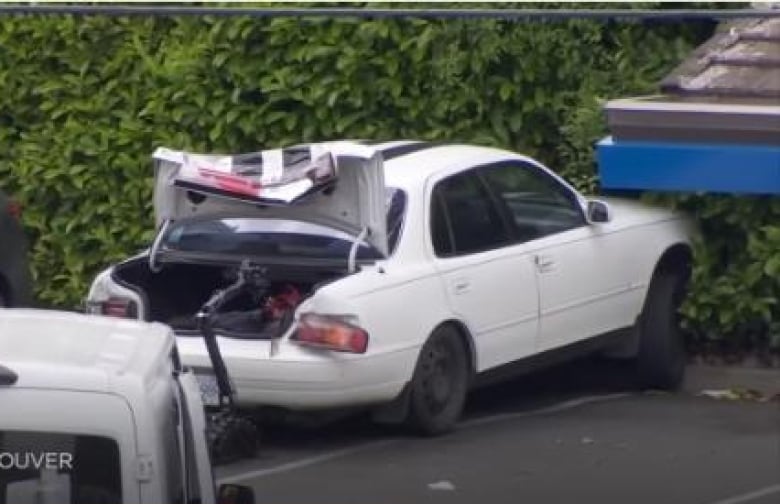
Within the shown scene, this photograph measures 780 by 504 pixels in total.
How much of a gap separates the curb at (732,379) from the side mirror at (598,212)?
130 cm

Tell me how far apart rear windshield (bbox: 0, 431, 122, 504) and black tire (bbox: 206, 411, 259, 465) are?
4.75ft

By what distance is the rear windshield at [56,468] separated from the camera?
4738 millimetres

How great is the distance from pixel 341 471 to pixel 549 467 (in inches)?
42.2

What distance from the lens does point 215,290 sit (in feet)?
37.5

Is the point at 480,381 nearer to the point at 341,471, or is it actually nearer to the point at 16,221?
the point at 341,471

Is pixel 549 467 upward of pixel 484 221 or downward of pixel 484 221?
downward

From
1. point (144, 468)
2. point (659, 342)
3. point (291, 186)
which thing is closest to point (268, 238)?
point (291, 186)

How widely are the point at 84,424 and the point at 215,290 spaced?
6.71 metres

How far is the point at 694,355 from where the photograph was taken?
13492 mm

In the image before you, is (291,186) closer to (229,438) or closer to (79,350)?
(229,438)

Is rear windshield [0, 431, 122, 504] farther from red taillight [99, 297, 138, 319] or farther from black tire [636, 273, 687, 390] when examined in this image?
black tire [636, 273, 687, 390]

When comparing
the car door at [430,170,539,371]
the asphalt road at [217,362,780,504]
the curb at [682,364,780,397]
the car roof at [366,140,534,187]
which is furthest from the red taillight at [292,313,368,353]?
the curb at [682,364,780,397]

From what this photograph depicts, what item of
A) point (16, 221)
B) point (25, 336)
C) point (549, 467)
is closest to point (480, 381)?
point (549, 467)

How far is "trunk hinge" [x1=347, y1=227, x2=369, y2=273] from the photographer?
1088 cm
